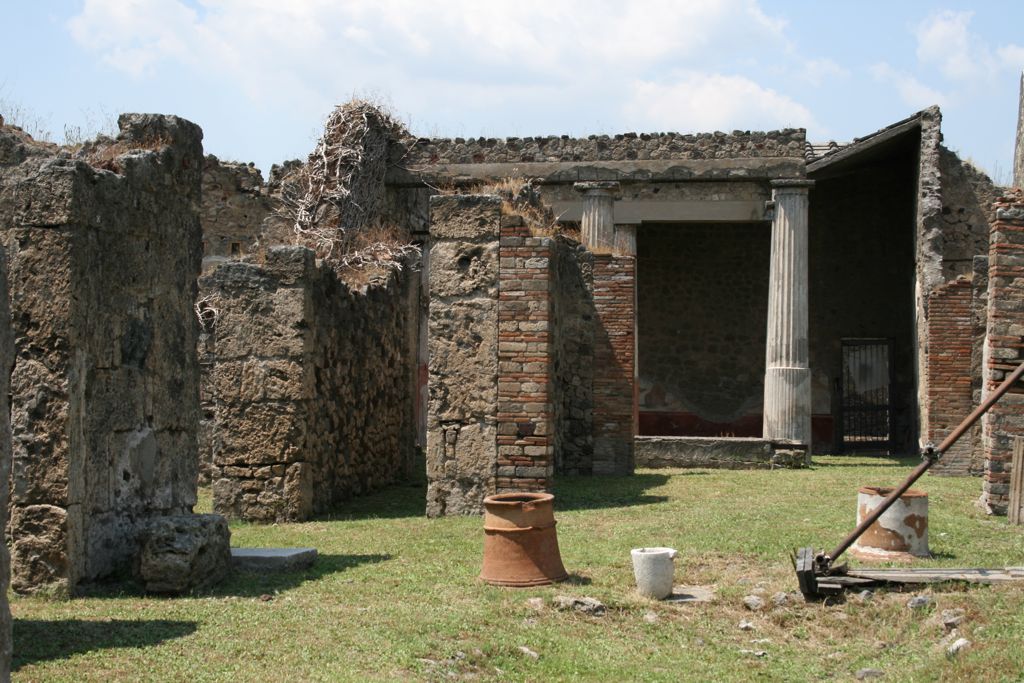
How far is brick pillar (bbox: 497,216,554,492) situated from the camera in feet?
34.3

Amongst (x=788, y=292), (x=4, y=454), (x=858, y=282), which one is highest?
(x=858, y=282)

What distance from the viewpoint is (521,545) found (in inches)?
285

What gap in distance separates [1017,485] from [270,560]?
6000 mm

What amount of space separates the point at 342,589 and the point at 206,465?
655 centimetres

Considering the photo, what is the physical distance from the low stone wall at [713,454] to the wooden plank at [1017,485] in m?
6.26

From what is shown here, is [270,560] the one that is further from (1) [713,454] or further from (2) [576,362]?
(1) [713,454]

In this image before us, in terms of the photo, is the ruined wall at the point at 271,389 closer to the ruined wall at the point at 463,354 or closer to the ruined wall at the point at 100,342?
the ruined wall at the point at 463,354

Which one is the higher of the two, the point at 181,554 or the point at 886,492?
the point at 886,492

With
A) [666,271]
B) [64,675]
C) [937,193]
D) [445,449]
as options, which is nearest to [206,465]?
[445,449]

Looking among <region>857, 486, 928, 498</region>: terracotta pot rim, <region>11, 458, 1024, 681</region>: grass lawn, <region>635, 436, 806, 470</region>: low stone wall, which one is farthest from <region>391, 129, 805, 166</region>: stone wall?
<region>857, 486, 928, 498</region>: terracotta pot rim

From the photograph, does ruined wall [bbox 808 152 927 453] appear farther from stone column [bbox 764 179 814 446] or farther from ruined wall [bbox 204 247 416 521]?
ruined wall [bbox 204 247 416 521]

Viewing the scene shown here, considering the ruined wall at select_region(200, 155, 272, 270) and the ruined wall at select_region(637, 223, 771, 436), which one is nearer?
the ruined wall at select_region(200, 155, 272, 270)

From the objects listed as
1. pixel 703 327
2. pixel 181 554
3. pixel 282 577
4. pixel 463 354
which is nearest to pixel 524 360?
pixel 463 354

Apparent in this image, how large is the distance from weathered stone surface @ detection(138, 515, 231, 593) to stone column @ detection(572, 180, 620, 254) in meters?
11.4
